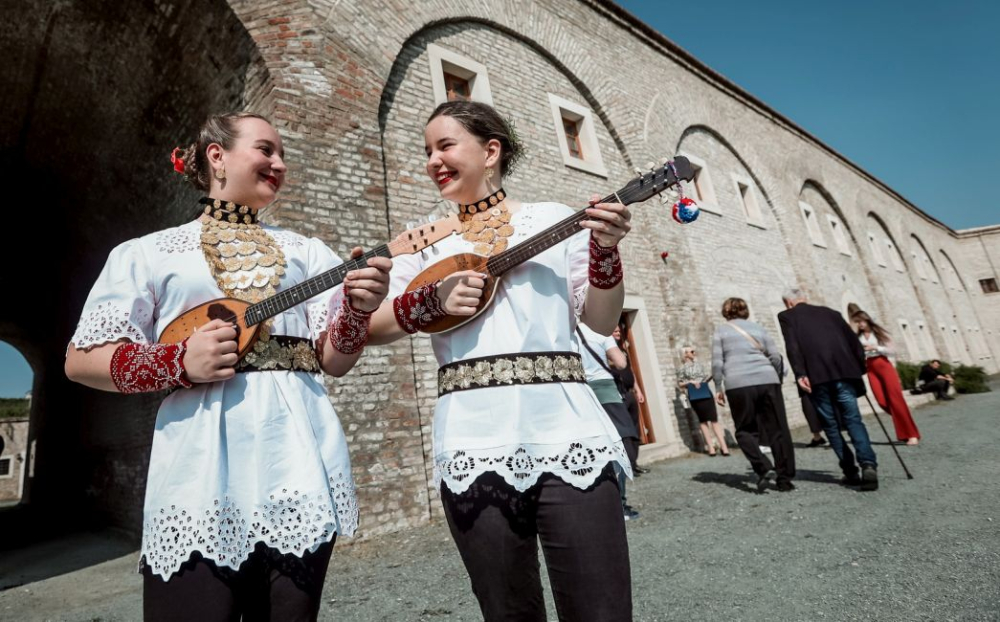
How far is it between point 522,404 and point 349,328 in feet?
1.93

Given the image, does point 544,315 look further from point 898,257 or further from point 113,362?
point 898,257

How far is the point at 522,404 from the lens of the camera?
1433 millimetres

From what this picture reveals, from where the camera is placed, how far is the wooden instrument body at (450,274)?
1.56 meters

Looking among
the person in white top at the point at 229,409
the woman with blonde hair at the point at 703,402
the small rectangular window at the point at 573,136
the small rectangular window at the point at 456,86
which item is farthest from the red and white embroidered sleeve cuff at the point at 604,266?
the small rectangular window at the point at 573,136

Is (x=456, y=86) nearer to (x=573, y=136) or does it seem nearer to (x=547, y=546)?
(x=573, y=136)

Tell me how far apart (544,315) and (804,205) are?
1849cm

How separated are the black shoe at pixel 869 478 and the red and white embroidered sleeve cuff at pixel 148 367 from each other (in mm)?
5729

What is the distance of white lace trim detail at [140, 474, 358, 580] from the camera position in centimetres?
121

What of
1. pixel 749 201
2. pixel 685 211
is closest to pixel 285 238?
pixel 685 211

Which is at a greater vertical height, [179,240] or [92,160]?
[92,160]

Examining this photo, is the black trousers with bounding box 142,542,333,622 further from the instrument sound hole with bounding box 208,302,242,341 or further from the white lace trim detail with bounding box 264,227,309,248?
the white lace trim detail with bounding box 264,227,309,248

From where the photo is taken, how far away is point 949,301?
27.1m

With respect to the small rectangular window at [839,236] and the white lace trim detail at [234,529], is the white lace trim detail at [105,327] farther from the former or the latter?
the small rectangular window at [839,236]

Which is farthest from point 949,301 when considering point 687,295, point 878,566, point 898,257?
point 878,566
